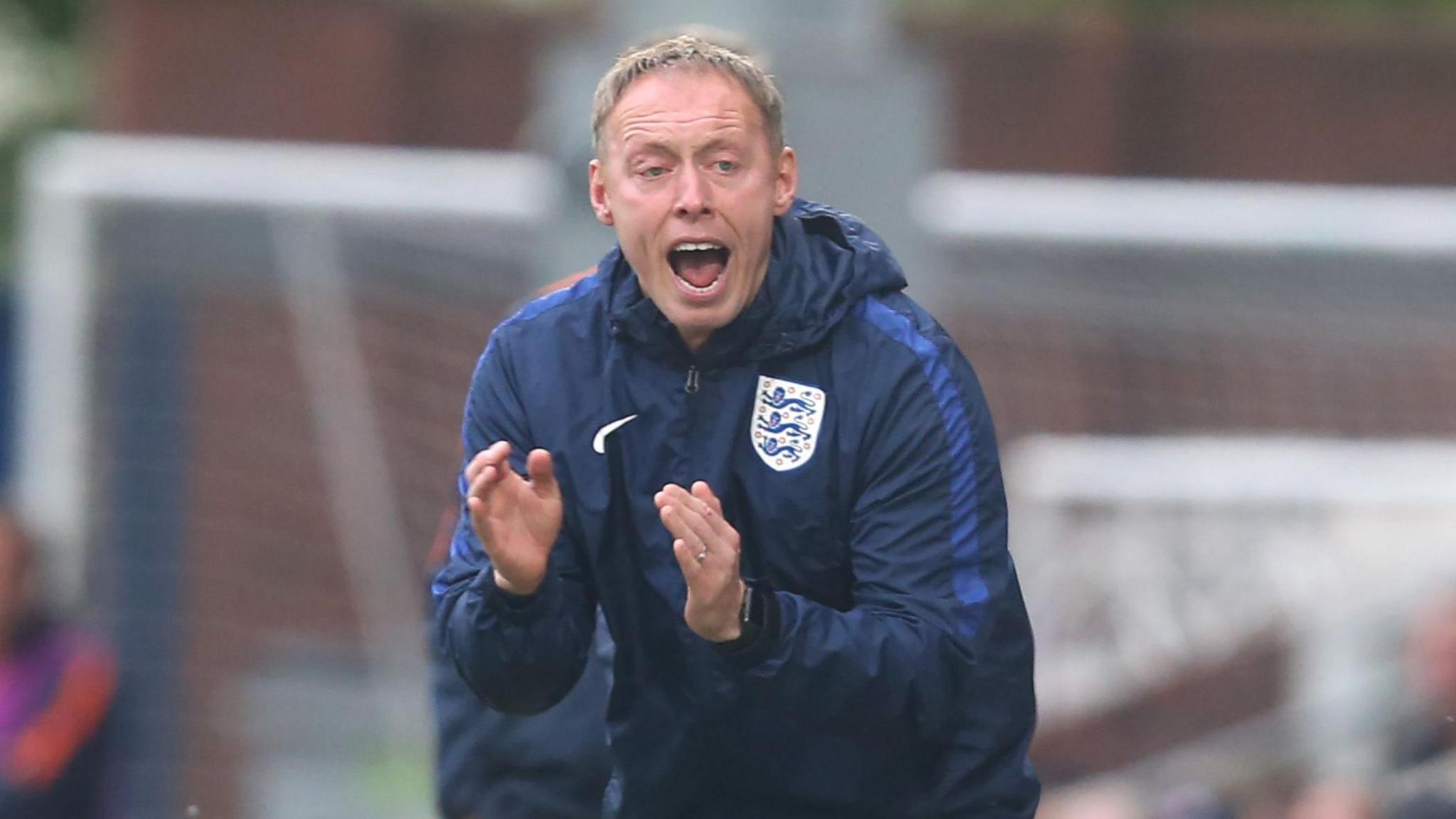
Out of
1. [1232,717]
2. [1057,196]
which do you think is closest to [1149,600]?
[1232,717]

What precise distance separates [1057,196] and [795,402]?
5991mm

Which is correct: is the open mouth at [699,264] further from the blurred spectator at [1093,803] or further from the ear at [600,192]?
the blurred spectator at [1093,803]

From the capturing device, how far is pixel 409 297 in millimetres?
9352

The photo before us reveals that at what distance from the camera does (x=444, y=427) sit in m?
9.33

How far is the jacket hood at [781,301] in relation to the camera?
319 cm

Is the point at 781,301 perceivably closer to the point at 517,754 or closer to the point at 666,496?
the point at 666,496

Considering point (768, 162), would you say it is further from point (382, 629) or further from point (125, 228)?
point (382, 629)

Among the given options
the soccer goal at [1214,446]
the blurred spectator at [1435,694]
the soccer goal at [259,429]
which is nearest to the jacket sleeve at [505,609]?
the blurred spectator at [1435,694]

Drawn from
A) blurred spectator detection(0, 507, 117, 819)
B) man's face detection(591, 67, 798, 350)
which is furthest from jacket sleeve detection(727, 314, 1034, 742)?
blurred spectator detection(0, 507, 117, 819)

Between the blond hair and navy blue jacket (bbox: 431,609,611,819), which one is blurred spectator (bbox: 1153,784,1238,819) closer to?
navy blue jacket (bbox: 431,609,611,819)

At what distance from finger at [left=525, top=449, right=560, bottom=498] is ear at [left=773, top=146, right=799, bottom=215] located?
47cm

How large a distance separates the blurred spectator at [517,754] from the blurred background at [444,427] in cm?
290

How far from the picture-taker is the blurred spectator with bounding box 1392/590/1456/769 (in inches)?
250

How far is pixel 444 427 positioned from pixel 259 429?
2.57 feet
